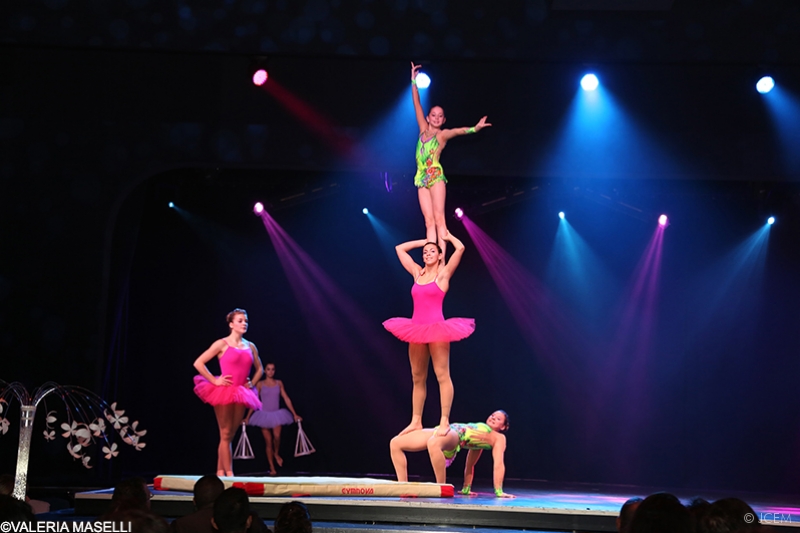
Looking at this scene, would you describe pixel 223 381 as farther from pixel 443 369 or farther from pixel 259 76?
pixel 259 76

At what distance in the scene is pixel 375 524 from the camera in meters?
5.45

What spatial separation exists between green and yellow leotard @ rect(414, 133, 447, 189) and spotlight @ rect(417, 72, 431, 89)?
→ 1.25 m

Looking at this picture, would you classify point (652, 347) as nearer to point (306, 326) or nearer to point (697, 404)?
point (697, 404)

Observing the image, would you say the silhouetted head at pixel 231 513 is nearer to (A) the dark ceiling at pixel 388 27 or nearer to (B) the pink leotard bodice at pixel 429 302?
(B) the pink leotard bodice at pixel 429 302

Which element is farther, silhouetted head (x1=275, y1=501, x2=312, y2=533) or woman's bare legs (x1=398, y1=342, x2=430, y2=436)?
woman's bare legs (x1=398, y1=342, x2=430, y2=436)

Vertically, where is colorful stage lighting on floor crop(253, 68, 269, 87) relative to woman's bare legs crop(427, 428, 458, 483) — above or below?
above

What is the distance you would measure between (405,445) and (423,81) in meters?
3.46

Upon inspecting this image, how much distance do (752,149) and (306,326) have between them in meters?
5.84

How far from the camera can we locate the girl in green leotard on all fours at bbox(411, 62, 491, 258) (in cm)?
668

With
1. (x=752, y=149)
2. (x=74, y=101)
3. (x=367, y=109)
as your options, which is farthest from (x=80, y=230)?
(x=752, y=149)

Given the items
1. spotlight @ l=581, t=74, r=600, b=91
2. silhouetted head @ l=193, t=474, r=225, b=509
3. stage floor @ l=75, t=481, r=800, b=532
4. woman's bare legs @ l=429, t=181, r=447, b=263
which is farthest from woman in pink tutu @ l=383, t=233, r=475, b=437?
silhouetted head @ l=193, t=474, r=225, b=509

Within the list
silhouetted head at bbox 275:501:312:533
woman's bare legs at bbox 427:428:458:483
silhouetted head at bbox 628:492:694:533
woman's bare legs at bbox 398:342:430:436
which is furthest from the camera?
woman's bare legs at bbox 398:342:430:436

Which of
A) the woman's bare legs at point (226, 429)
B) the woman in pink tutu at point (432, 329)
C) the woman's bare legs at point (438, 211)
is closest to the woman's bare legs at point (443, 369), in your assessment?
the woman in pink tutu at point (432, 329)

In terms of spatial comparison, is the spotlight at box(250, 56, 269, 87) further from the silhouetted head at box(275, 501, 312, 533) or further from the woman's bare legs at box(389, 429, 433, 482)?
the silhouetted head at box(275, 501, 312, 533)
